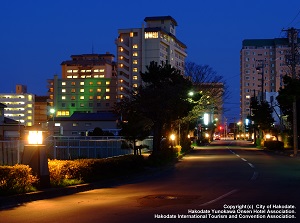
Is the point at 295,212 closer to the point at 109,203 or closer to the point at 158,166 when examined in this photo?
the point at 109,203

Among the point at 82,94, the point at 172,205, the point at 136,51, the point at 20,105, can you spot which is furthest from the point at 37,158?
the point at 20,105

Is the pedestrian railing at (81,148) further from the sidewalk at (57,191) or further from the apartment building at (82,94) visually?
the apartment building at (82,94)

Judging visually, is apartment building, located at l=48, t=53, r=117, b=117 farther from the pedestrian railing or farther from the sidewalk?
the sidewalk

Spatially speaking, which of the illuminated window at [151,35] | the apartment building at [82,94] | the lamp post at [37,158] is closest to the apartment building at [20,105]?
the apartment building at [82,94]

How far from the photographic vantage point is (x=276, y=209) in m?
12.0

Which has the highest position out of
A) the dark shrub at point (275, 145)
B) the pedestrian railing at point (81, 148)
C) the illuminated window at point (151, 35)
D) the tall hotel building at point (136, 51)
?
the illuminated window at point (151, 35)

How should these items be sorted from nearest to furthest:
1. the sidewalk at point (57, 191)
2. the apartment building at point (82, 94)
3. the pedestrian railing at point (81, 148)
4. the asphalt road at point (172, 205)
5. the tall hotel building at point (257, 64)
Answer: the asphalt road at point (172, 205) < the sidewalk at point (57, 191) < the pedestrian railing at point (81, 148) < the apartment building at point (82, 94) < the tall hotel building at point (257, 64)

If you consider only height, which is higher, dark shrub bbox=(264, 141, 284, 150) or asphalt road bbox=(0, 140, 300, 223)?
asphalt road bbox=(0, 140, 300, 223)

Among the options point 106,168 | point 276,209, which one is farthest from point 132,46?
point 276,209

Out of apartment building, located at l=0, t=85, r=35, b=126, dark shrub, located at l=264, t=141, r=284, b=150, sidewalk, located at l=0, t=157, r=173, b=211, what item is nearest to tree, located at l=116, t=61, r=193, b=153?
sidewalk, located at l=0, t=157, r=173, b=211

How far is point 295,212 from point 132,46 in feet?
399

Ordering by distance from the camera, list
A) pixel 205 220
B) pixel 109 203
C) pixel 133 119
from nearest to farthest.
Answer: pixel 205 220 < pixel 109 203 < pixel 133 119

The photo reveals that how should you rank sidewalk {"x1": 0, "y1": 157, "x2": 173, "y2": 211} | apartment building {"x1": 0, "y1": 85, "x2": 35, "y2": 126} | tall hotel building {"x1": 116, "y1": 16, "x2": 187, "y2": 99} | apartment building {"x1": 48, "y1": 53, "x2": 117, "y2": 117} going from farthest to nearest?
apartment building {"x1": 0, "y1": 85, "x2": 35, "y2": 126} < apartment building {"x1": 48, "y1": 53, "x2": 117, "y2": 117} < tall hotel building {"x1": 116, "y1": 16, "x2": 187, "y2": 99} < sidewalk {"x1": 0, "y1": 157, "x2": 173, "y2": 211}

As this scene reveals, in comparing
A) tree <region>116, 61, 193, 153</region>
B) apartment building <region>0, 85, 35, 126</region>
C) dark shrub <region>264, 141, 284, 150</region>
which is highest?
apartment building <region>0, 85, 35, 126</region>
